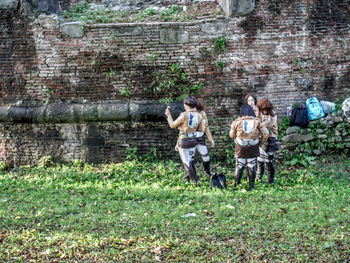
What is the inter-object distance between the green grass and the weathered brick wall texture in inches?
41.7

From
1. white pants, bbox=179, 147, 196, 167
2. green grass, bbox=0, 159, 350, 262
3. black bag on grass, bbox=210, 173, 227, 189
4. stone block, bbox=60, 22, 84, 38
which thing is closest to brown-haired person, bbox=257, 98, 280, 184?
green grass, bbox=0, 159, 350, 262

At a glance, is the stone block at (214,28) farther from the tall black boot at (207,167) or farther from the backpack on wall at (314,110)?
the tall black boot at (207,167)

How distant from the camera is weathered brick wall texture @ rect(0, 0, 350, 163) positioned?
26.5 ft

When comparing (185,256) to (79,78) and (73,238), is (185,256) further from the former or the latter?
(79,78)

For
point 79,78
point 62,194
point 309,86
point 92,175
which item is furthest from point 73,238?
point 309,86

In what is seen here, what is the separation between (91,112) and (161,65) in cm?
188

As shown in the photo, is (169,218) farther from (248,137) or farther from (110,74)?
(110,74)

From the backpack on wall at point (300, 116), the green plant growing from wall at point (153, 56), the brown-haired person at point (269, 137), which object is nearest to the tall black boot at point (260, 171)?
the brown-haired person at point (269, 137)

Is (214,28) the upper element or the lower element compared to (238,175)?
upper

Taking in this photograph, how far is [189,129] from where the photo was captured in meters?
6.88

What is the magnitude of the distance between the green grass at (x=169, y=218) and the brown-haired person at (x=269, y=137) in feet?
1.38

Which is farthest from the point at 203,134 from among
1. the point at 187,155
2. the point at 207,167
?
the point at 207,167

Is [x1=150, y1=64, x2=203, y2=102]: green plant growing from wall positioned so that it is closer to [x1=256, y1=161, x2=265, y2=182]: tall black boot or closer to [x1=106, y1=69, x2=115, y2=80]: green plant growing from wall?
[x1=106, y1=69, x2=115, y2=80]: green plant growing from wall

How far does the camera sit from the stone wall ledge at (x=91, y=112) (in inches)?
322
